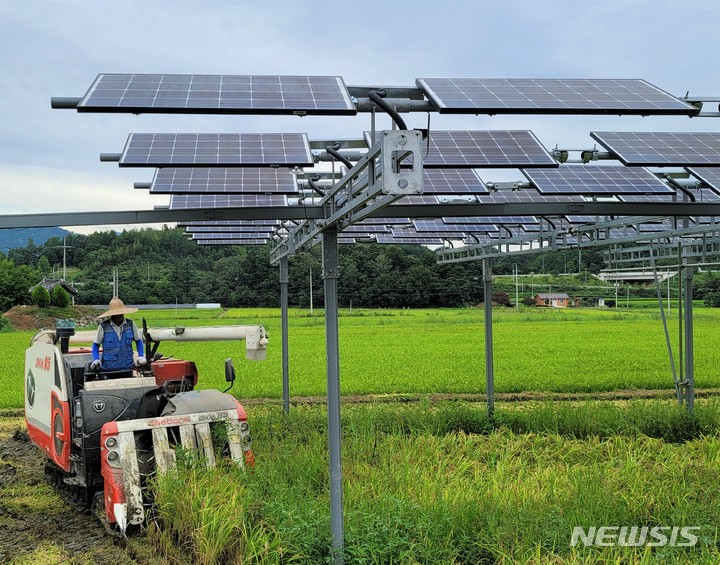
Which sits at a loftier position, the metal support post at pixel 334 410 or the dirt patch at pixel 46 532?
the metal support post at pixel 334 410

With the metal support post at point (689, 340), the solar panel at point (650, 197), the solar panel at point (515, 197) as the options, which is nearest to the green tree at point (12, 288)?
the solar panel at point (515, 197)

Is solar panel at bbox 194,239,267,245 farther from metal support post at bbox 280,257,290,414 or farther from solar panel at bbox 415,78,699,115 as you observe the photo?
solar panel at bbox 415,78,699,115

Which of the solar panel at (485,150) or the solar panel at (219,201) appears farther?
the solar panel at (219,201)

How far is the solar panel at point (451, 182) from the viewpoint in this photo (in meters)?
10.8

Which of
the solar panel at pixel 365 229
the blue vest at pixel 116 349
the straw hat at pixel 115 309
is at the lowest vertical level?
the blue vest at pixel 116 349

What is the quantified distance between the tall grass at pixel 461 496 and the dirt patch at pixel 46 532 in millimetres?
722

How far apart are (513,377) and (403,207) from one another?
15.2 m

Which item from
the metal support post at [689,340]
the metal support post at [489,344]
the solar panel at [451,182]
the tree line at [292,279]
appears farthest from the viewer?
the tree line at [292,279]

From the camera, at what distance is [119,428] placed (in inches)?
318

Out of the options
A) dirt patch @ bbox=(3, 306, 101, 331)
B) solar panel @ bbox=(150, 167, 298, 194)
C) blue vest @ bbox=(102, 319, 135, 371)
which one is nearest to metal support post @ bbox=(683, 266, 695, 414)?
solar panel @ bbox=(150, 167, 298, 194)

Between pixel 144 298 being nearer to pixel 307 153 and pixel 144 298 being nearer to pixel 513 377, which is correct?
pixel 513 377

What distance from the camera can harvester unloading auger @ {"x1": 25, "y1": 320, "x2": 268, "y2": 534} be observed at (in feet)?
25.8

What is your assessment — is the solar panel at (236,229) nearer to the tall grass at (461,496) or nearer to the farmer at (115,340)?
the tall grass at (461,496)

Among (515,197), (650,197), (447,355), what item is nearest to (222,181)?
(515,197)
